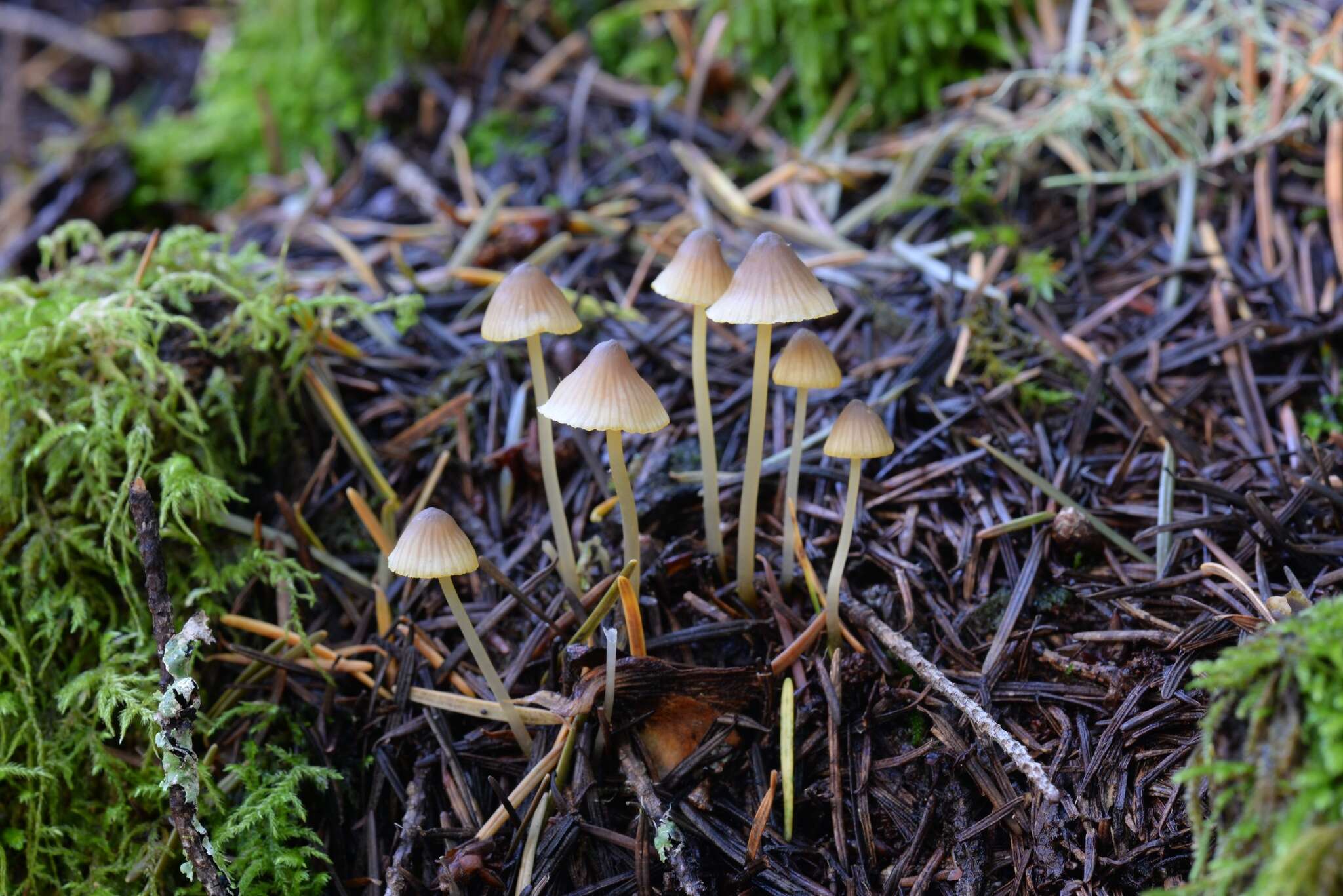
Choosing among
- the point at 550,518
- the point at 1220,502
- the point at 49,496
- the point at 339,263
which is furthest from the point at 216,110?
the point at 1220,502

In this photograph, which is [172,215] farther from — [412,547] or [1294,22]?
[1294,22]

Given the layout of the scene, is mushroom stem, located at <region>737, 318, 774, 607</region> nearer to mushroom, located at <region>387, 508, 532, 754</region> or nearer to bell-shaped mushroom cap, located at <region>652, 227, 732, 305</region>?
bell-shaped mushroom cap, located at <region>652, 227, 732, 305</region>

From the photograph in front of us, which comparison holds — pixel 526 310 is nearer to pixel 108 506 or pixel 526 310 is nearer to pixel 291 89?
pixel 108 506

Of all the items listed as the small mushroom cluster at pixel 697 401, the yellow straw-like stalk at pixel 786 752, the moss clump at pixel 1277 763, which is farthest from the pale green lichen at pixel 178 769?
the moss clump at pixel 1277 763

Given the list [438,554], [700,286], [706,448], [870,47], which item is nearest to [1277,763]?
[706,448]

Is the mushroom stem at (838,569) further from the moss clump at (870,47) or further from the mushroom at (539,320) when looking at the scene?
the moss clump at (870,47)

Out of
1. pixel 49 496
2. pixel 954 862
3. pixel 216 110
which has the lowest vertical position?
pixel 954 862

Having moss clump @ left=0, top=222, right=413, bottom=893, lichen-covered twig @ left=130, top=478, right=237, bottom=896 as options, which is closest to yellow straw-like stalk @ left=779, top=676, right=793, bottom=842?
lichen-covered twig @ left=130, top=478, right=237, bottom=896
